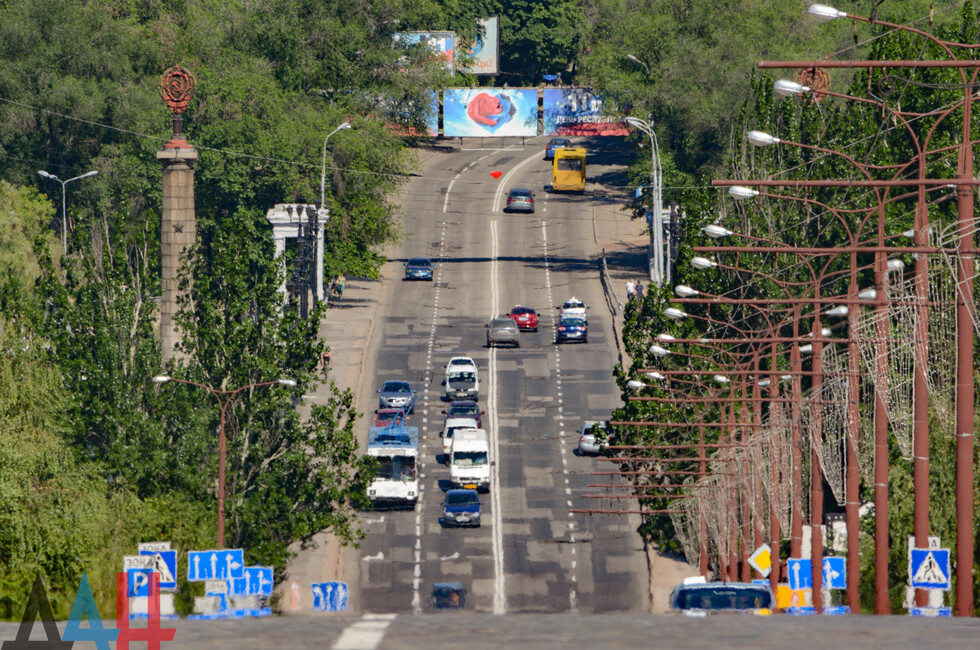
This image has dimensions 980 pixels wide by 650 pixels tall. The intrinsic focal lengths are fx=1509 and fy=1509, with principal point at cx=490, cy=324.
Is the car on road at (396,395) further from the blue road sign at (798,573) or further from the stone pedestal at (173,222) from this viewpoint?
the blue road sign at (798,573)

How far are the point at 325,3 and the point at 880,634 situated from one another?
3913 inches

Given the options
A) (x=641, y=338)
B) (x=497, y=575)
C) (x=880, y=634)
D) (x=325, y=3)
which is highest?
(x=325, y=3)

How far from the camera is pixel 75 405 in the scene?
4675 cm

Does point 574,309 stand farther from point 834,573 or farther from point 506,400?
point 834,573

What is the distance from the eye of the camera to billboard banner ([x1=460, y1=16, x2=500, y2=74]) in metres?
148

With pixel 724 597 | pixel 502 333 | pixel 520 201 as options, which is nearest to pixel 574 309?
pixel 502 333

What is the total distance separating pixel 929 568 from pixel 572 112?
111 m

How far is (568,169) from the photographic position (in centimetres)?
11994

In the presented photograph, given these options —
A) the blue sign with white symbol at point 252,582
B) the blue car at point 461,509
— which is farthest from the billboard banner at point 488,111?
the blue sign with white symbol at point 252,582

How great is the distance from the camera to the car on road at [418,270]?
3834 inches

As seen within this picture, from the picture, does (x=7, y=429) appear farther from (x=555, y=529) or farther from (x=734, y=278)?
(x=734, y=278)

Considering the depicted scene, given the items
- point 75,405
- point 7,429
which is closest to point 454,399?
point 75,405

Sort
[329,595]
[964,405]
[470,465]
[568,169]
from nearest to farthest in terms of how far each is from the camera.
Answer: [964,405] < [329,595] < [470,465] < [568,169]

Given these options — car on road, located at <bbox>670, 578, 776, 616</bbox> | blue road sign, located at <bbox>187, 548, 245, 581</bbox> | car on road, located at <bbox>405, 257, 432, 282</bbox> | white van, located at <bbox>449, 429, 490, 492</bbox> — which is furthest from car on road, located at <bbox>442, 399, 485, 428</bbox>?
car on road, located at <bbox>670, 578, 776, 616</bbox>
